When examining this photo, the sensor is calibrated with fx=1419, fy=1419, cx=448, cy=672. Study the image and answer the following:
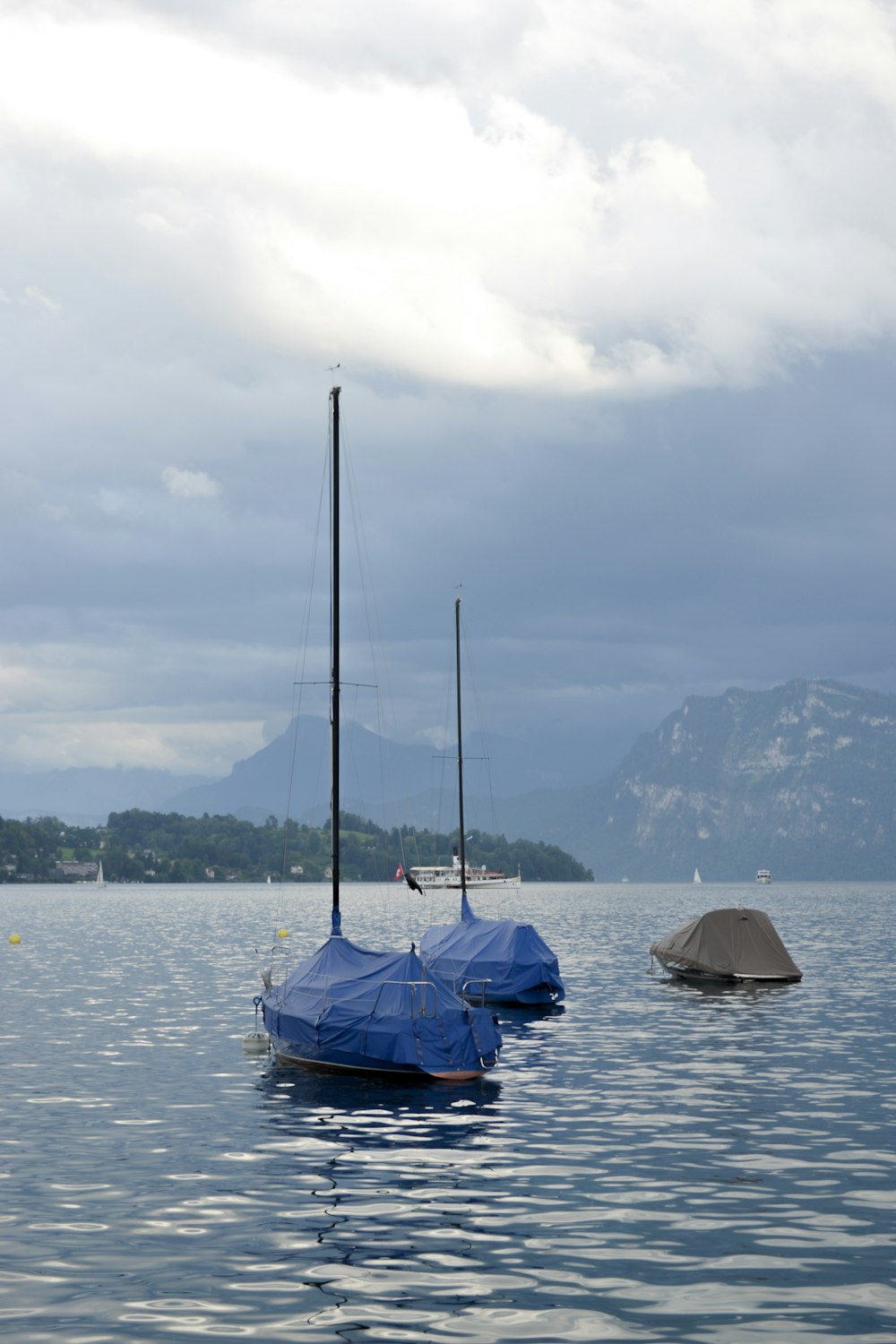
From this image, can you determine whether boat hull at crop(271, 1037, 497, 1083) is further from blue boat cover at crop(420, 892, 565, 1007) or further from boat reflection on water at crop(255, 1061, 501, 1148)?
blue boat cover at crop(420, 892, 565, 1007)

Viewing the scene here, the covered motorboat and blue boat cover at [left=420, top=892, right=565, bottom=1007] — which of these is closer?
blue boat cover at [left=420, top=892, right=565, bottom=1007]

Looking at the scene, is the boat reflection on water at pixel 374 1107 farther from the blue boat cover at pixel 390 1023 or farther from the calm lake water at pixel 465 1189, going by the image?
the blue boat cover at pixel 390 1023

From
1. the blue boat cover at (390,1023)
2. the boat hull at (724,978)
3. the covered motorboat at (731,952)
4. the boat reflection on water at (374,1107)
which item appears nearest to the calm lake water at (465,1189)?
the boat reflection on water at (374,1107)

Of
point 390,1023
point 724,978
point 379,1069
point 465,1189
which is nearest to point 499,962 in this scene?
point 724,978

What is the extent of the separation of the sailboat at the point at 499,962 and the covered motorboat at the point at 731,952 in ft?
31.2

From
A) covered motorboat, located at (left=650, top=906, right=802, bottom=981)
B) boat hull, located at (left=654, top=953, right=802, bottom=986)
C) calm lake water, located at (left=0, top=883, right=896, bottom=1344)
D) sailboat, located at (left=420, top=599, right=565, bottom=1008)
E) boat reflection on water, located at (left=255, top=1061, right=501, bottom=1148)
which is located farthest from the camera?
covered motorboat, located at (left=650, top=906, right=802, bottom=981)

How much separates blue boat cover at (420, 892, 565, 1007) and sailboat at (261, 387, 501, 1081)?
18.6 metres

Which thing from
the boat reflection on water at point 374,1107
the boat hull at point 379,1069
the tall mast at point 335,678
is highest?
the tall mast at point 335,678

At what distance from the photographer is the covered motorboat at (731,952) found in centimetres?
7025

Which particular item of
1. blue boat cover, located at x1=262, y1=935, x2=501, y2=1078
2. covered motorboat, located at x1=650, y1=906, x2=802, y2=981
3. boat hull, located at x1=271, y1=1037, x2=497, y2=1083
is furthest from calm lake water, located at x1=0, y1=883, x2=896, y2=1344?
covered motorboat, located at x1=650, y1=906, x2=802, y2=981

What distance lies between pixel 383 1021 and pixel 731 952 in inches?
1406

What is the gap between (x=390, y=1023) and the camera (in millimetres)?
38594

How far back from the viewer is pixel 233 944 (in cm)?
11462

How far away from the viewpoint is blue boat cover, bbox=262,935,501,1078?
3841cm
